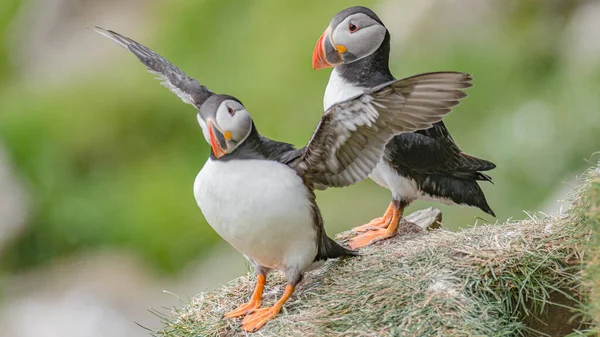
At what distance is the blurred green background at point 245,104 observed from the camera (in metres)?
8.17

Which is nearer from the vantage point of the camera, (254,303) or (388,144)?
(254,303)

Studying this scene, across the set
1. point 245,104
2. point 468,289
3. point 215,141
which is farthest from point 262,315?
point 245,104

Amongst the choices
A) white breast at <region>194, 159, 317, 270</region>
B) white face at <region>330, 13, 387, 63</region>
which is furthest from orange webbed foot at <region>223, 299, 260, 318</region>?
white face at <region>330, 13, 387, 63</region>

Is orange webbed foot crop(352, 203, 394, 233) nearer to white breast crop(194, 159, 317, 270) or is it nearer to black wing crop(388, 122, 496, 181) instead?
black wing crop(388, 122, 496, 181)

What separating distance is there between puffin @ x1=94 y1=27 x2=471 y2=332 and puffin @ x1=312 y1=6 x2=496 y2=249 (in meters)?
0.76

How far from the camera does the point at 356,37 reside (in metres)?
4.82

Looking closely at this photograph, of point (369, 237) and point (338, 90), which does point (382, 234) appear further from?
point (338, 90)

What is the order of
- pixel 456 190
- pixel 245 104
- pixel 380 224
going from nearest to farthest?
pixel 456 190, pixel 380 224, pixel 245 104

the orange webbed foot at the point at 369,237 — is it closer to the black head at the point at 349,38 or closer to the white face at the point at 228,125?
the black head at the point at 349,38

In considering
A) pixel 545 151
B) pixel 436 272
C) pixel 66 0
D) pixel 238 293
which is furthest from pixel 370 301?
pixel 66 0

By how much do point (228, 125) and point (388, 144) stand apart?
1262 millimetres

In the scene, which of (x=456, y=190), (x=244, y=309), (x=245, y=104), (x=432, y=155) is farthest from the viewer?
(x=245, y=104)

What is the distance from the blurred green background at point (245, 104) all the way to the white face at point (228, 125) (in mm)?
3874

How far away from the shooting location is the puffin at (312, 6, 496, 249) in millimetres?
4793
